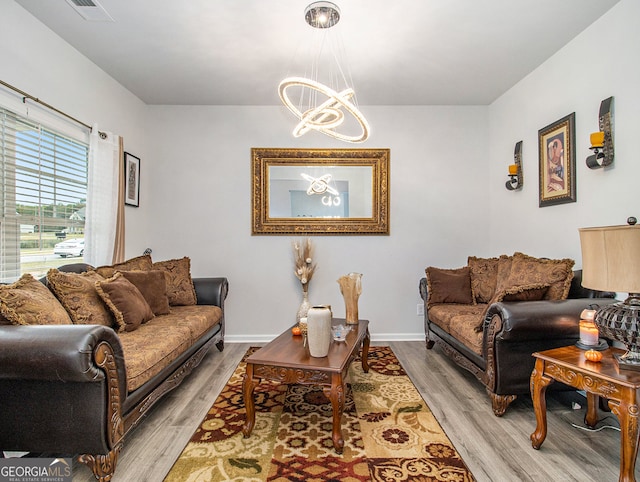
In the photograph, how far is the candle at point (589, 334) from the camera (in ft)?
6.33

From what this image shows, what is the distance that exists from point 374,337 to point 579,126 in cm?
284

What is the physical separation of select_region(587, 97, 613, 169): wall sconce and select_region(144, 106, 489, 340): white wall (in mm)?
1821

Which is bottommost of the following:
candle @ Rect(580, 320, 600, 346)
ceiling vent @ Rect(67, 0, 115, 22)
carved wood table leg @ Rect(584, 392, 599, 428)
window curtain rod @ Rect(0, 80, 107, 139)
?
carved wood table leg @ Rect(584, 392, 599, 428)

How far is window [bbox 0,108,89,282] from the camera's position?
2318 millimetres

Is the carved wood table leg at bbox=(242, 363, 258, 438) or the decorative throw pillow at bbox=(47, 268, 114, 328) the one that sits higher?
the decorative throw pillow at bbox=(47, 268, 114, 328)

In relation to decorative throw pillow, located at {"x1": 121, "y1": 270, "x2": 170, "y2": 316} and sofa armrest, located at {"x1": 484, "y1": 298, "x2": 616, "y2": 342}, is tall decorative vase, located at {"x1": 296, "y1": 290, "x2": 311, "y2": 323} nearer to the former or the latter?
decorative throw pillow, located at {"x1": 121, "y1": 270, "x2": 170, "y2": 316}

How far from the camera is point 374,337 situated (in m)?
4.13

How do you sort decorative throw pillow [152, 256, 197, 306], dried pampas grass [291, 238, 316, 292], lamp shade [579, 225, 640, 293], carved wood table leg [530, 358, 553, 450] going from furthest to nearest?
dried pampas grass [291, 238, 316, 292]
decorative throw pillow [152, 256, 197, 306]
carved wood table leg [530, 358, 553, 450]
lamp shade [579, 225, 640, 293]

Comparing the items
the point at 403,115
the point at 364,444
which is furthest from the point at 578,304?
the point at 403,115

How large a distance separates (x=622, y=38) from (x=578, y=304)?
5.91 feet

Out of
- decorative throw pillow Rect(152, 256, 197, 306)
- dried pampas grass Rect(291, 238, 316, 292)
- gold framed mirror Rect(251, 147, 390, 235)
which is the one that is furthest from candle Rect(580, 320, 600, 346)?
decorative throw pillow Rect(152, 256, 197, 306)

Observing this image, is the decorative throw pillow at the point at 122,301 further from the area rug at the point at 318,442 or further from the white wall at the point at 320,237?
the white wall at the point at 320,237

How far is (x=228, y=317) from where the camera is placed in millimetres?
4129

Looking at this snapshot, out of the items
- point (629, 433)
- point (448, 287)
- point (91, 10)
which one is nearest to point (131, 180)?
point (91, 10)
